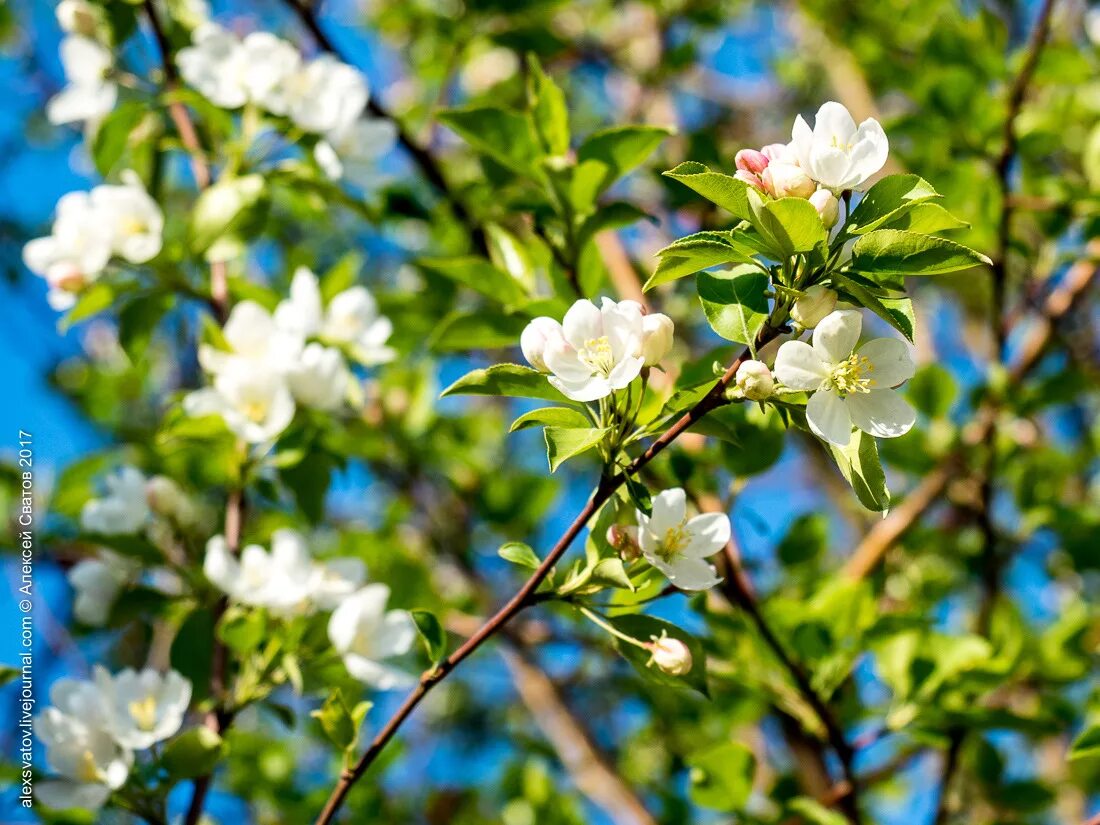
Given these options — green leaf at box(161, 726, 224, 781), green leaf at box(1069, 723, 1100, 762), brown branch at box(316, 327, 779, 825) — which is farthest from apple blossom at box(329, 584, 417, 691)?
green leaf at box(1069, 723, 1100, 762)

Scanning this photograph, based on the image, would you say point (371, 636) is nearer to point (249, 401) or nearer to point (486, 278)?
point (249, 401)

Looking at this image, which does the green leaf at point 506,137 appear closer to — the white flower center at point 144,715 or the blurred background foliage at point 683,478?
the blurred background foliage at point 683,478

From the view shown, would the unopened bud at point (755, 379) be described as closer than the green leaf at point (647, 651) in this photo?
Yes

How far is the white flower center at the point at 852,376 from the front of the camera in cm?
94

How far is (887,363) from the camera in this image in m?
1.01

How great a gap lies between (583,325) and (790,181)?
0.23 meters

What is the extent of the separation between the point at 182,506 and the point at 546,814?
0.94 metres

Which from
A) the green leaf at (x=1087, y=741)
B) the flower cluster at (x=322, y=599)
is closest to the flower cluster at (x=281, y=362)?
the flower cluster at (x=322, y=599)

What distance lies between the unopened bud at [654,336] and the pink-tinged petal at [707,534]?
19cm

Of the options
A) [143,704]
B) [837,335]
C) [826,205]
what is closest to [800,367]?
[837,335]

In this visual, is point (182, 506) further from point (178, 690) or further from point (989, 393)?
point (989, 393)

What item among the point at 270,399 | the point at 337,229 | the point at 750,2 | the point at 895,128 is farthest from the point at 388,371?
the point at 750,2

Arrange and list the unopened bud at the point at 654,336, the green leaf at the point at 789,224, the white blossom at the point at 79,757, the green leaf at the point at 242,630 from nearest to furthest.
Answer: the green leaf at the point at 789,224, the unopened bud at the point at 654,336, the white blossom at the point at 79,757, the green leaf at the point at 242,630

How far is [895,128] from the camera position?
2.01m
